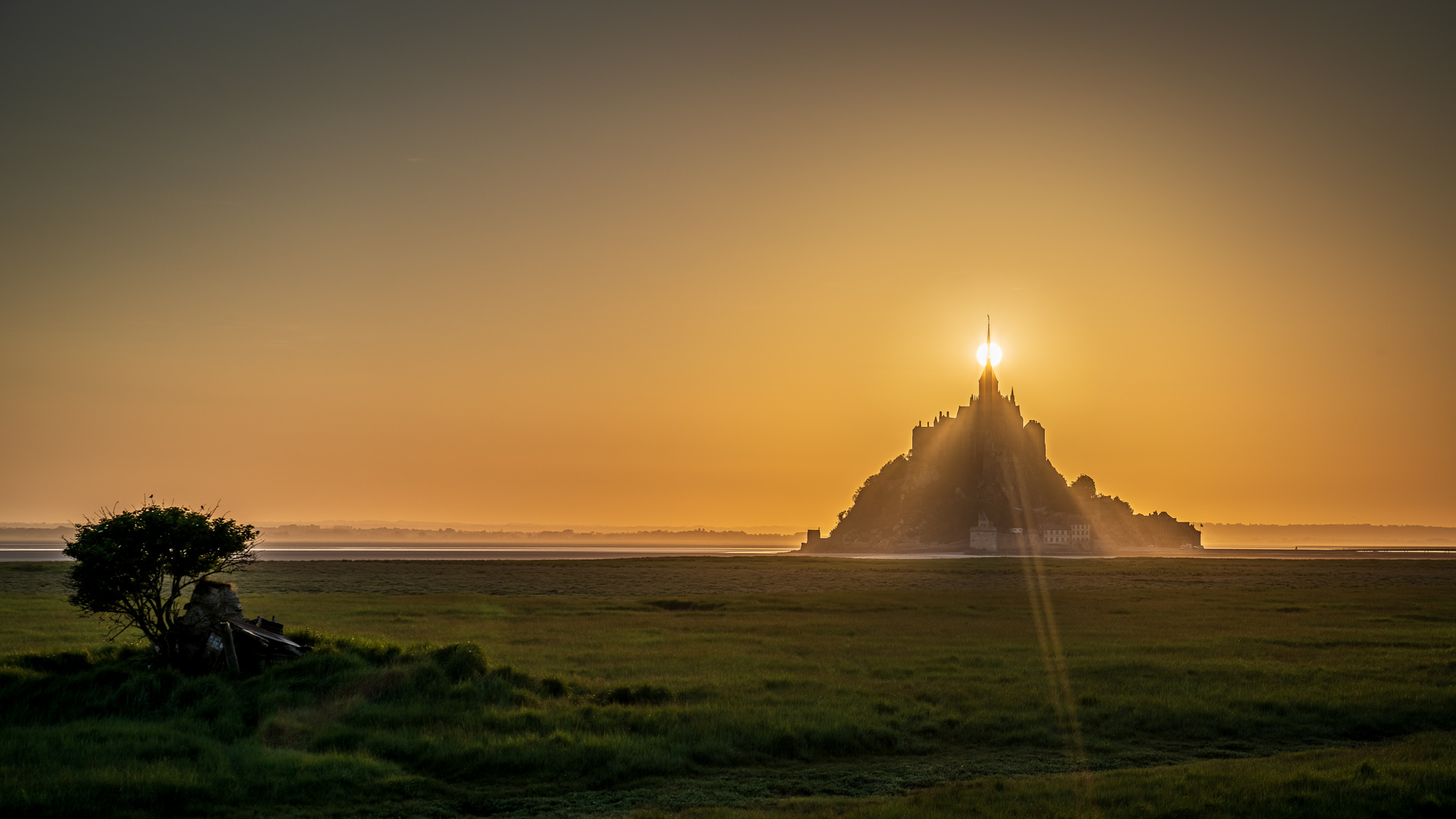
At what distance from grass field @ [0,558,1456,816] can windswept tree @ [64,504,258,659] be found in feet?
4.29

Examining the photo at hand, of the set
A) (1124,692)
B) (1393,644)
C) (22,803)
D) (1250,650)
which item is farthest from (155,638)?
(1393,644)

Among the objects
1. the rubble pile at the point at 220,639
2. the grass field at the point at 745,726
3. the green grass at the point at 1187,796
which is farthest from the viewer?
→ the rubble pile at the point at 220,639

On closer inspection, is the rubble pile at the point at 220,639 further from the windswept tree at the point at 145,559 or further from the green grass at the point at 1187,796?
the green grass at the point at 1187,796

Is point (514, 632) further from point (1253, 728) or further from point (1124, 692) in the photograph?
point (1253, 728)

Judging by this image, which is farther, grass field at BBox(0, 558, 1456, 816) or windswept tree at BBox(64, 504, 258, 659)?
windswept tree at BBox(64, 504, 258, 659)

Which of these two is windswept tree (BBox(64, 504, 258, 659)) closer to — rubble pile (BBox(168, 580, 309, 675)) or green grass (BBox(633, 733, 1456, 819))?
rubble pile (BBox(168, 580, 309, 675))

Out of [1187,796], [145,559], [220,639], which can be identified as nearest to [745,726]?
[1187,796]

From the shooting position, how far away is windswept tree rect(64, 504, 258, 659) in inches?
915

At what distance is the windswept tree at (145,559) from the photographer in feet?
76.3

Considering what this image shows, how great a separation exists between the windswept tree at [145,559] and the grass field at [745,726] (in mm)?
1308

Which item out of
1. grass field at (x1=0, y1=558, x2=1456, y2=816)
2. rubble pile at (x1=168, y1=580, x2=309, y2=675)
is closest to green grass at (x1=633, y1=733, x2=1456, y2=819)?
grass field at (x1=0, y1=558, x2=1456, y2=816)

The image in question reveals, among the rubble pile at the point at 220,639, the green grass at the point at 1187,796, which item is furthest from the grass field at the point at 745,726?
the rubble pile at the point at 220,639

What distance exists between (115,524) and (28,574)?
249 feet

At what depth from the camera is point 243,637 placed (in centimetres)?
2380
